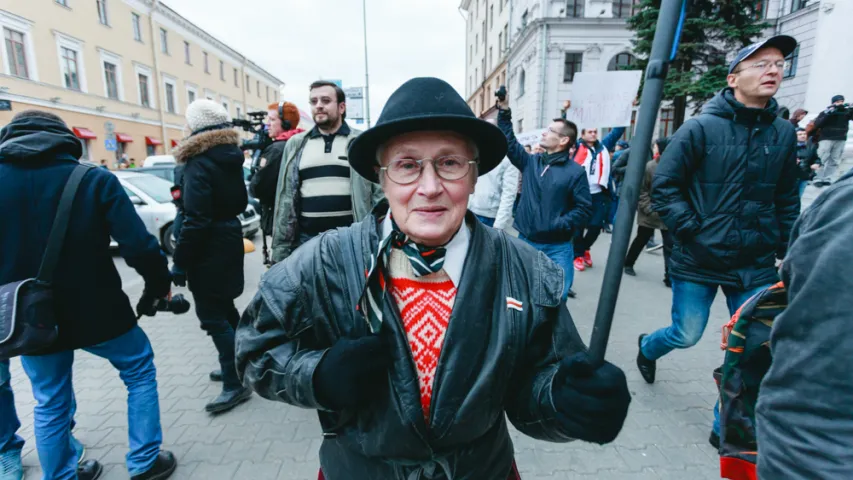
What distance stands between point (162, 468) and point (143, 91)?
34476 millimetres

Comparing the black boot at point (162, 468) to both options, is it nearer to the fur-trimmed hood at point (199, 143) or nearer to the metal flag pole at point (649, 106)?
the fur-trimmed hood at point (199, 143)

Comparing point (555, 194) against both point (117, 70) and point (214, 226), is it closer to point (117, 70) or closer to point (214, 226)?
point (214, 226)

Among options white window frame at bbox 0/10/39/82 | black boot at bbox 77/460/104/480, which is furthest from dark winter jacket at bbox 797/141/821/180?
white window frame at bbox 0/10/39/82

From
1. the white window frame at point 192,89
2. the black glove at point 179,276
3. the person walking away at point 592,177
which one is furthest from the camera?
the white window frame at point 192,89

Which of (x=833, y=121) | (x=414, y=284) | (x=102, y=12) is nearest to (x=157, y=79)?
(x=102, y=12)

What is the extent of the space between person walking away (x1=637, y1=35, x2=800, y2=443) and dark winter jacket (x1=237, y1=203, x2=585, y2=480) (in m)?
1.86

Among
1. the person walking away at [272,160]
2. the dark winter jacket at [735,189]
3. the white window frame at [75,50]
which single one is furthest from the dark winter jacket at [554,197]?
the white window frame at [75,50]

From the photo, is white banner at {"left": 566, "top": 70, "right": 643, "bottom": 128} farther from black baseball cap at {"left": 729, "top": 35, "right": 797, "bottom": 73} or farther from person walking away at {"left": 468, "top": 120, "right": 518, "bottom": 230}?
black baseball cap at {"left": 729, "top": 35, "right": 797, "bottom": 73}

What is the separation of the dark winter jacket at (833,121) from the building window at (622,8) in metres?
20.1

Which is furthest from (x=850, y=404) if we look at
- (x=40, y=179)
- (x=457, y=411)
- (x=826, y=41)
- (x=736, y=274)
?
(x=826, y=41)

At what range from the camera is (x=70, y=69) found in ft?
78.3

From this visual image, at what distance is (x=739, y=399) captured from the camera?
5.26 feet

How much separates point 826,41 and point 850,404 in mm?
24087

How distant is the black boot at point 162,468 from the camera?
2503 millimetres
